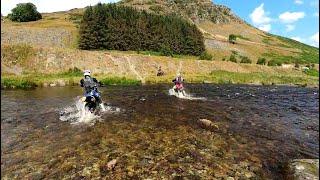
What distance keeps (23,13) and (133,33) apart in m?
74.0

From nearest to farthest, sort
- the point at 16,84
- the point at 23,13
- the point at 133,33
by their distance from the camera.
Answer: the point at 16,84 → the point at 133,33 → the point at 23,13

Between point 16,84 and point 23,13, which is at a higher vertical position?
point 23,13

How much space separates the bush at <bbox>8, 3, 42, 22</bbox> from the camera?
162 metres

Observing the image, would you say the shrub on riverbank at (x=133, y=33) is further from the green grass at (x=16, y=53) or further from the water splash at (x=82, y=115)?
the water splash at (x=82, y=115)

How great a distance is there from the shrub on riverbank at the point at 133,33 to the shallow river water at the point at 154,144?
7934cm

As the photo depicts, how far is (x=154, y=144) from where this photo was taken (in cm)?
1859

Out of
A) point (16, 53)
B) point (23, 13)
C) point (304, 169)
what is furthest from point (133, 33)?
point (304, 169)

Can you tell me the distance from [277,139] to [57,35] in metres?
112

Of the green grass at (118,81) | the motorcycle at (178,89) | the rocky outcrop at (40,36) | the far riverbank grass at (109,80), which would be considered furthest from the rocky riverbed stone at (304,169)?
the rocky outcrop at (40,36)

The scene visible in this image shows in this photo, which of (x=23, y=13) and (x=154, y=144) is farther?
(x=23, y=13)

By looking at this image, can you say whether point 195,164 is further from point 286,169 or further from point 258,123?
point 258,123

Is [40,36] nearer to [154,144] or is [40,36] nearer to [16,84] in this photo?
[16,84]

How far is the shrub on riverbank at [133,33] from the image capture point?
109 meters

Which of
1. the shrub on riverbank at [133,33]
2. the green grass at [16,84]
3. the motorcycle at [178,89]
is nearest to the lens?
the motorcycle at [178,89]
